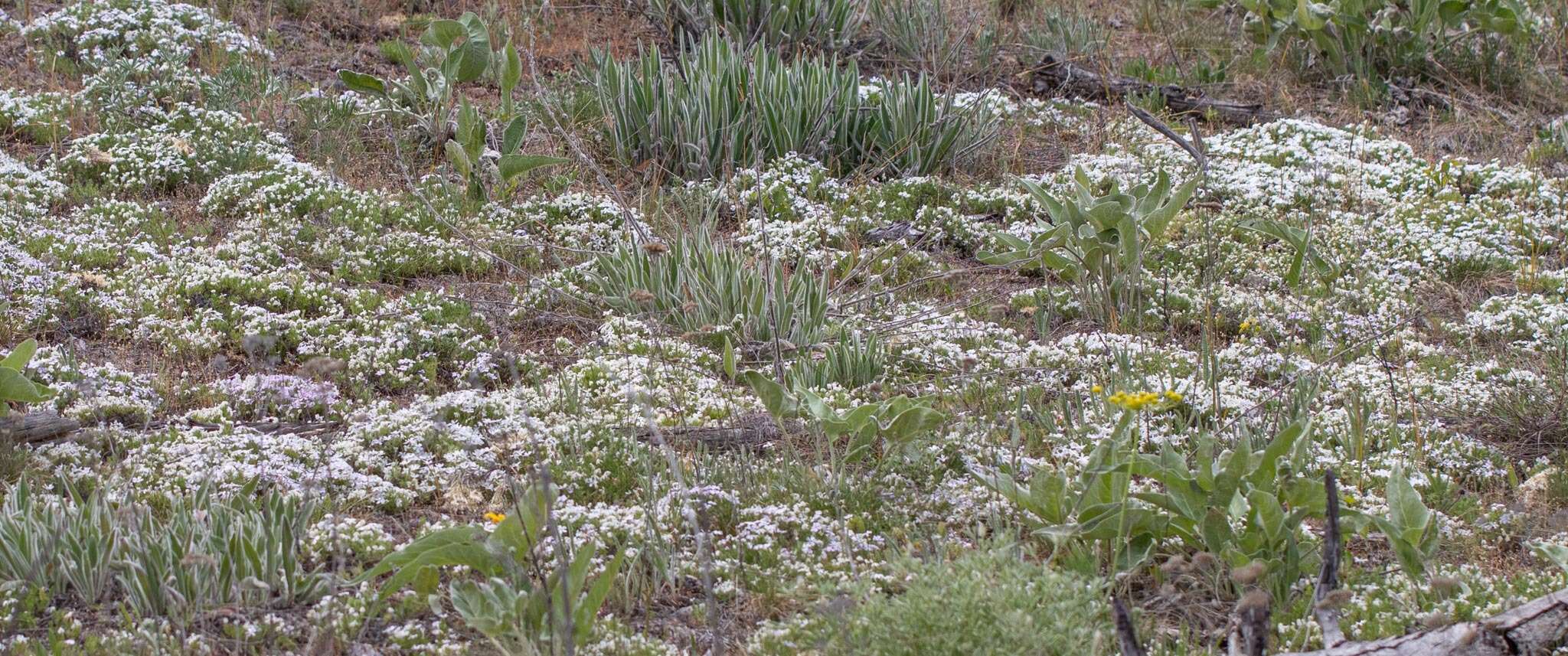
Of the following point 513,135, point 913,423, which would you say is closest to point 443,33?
point 513,135

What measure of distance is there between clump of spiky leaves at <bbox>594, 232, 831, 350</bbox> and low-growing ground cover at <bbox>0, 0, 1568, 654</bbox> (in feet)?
0.07

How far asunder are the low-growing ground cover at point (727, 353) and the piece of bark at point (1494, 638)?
0.69 feet

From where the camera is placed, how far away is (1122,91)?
27.6 ft

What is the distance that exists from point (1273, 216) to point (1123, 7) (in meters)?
4.40

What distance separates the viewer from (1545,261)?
596 centimetres

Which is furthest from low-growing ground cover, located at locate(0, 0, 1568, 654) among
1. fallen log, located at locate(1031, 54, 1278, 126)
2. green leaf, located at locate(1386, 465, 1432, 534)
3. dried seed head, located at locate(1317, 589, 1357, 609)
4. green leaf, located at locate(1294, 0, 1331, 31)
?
green leaf, located at locate(1294, 0, 1331, 31)

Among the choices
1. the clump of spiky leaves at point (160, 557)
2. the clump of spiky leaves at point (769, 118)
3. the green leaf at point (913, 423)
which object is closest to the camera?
the clump of spiky leaves at point (160, 557)

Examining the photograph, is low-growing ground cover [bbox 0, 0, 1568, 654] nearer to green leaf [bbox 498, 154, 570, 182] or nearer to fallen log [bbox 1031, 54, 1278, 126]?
green leaf [bbox 498, 154, 570, 182]

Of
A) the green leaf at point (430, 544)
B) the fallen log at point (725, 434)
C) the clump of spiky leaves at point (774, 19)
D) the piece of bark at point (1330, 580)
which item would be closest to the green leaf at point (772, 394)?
the fallen log at point (725, 434)

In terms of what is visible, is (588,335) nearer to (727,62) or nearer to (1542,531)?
(727,62)

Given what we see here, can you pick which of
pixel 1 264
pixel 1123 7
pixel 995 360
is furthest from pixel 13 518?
pixel 1123 7

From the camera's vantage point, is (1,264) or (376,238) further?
(376,238)

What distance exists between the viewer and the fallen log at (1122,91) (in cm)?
800

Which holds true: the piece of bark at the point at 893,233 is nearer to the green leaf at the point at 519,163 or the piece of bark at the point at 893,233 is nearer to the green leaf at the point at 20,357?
the green leaf at the point at 519,163
